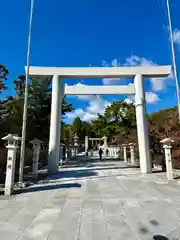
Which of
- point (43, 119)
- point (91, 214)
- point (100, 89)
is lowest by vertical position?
point (91, 214)

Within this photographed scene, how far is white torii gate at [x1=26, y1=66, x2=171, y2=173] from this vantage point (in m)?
10.1

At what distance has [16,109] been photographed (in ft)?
43.6

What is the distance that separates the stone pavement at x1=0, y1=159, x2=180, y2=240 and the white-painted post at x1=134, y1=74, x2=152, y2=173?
3.89 meters

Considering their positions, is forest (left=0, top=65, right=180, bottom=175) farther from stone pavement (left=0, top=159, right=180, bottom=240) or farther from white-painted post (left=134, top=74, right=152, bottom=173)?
stone pavement (left=0, top=159, right=180, bottom=240)

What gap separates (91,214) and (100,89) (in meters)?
8.22

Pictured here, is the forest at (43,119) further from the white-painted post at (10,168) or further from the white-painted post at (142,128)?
the white-painted post at (10,168)

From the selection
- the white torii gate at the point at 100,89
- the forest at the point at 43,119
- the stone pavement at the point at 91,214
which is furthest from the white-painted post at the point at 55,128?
the stone pavement at the point at 91,214

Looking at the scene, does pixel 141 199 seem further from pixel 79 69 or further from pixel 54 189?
pixel 79 69

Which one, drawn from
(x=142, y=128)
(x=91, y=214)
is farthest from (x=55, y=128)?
(x=91, y=214)

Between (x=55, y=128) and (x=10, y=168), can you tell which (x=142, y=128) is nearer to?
(x=55, y=128)

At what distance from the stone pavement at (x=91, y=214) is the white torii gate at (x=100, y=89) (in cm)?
401

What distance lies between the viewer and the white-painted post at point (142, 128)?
9938mm

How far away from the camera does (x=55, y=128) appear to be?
1035 cm

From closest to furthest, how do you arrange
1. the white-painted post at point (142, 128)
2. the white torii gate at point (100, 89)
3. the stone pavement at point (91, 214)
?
the stone pavement at point (91, 214) → the white-painted post at point (142, 128) → the white torii gate at point (100, 89)
